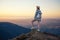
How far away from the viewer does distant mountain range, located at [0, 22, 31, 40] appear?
299 centimetres

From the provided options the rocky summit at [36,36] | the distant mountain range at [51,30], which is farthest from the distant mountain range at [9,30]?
the distant mountain range at [51,30]

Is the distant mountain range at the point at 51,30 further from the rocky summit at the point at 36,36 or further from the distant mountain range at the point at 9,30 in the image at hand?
the distant mountain range at the point at 9,30

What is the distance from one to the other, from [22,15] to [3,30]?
429 millimetres

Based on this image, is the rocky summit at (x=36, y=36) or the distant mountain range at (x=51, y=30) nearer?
the rocky summit at (x=36, y=36)

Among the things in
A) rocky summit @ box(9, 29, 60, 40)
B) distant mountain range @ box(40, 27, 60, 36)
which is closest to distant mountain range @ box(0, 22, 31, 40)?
rocky summit @ box(9, 29, 60, 40)

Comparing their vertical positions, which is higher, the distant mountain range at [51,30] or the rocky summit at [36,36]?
the distant mountain range at [51,30]

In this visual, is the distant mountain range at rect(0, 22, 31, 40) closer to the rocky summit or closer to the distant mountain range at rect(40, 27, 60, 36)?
the rocky summit

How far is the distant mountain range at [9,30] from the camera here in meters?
2.99

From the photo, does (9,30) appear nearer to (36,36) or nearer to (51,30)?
(36,36)

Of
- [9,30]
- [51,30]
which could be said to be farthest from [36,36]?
[9,30]

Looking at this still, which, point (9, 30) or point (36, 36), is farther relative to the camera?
point (9, 30)

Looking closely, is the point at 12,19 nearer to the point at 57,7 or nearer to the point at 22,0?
the point at 22,0

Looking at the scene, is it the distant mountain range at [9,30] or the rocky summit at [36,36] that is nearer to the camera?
the rocky summit at [36,36]

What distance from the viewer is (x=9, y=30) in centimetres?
302
